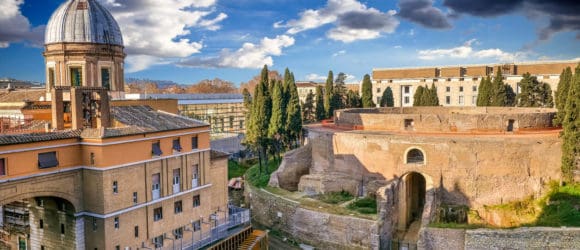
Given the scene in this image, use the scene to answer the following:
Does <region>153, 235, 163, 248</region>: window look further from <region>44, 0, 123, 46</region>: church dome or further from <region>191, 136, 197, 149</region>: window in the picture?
<region>44, 0, 123, 46</region>: church dome

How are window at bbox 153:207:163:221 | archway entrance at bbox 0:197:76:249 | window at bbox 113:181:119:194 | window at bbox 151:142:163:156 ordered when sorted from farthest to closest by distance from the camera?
1. window at bbox 153:207:163:221
2. window at bbox 151:142:163:156
3. archway entrance at bbox 0:197:76:249
4. window at bbox 113:181:119:194

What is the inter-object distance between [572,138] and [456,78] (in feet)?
117

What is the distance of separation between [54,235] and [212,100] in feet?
99.4

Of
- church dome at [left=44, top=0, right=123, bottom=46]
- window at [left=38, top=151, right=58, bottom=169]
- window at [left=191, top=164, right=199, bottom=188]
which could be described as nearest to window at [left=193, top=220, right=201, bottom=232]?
window at [left=191, top=164, right=199, bottom=188]

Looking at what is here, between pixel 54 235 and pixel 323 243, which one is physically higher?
pixel 54 235

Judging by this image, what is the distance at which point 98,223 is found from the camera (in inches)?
591

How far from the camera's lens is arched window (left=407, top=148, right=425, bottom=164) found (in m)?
22.8

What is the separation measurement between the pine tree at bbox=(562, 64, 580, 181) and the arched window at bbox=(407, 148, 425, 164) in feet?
20.2

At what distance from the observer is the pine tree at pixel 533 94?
40.9 metres

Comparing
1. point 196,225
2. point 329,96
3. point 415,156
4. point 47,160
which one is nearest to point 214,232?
point 196,225

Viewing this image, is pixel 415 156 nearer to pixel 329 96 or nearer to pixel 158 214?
pixel 158 214

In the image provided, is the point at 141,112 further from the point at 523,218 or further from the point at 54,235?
the point at 523,218

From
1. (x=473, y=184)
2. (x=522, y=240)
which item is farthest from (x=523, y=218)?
(x=522, y=240)

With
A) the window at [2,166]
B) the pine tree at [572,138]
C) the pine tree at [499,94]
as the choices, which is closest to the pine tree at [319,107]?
the pine tree at [499,94]
